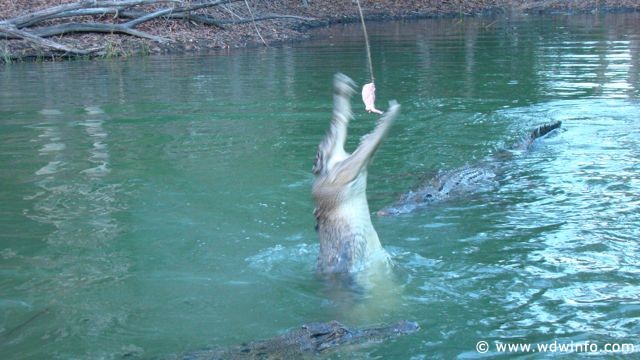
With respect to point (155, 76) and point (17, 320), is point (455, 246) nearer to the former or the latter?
point (17, 320)

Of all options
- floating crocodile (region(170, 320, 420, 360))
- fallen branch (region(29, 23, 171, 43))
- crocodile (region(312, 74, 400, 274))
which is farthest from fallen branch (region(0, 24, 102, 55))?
floating crocodile (region(170, 320, 420, 360))

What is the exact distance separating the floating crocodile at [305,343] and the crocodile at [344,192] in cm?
73

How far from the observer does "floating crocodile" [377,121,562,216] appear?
789 cm

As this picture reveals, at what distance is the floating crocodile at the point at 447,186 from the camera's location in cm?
789

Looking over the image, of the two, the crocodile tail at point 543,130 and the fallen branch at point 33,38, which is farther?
the fallen branch at point 33,38

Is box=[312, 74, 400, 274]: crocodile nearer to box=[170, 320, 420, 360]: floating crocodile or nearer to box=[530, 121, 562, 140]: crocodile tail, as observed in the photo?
box=[170, 320, 420, 360]: floating crocodile

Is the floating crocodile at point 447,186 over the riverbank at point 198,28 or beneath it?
beneath

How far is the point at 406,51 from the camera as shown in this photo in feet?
69.3

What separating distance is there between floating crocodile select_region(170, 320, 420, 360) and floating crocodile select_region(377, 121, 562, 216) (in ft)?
8.92

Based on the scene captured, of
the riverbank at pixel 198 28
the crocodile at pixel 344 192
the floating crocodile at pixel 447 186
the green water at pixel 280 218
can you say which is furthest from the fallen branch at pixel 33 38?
the crocodile at pixel 344 192

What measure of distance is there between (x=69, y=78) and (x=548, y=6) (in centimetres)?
2379

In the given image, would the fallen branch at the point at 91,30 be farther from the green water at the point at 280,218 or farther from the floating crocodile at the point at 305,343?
the floating crocodile at the point at 305,343

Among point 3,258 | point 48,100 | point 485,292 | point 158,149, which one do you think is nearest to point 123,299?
point 3,258

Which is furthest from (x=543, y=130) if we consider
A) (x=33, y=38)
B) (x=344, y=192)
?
(x=33, y=38)
